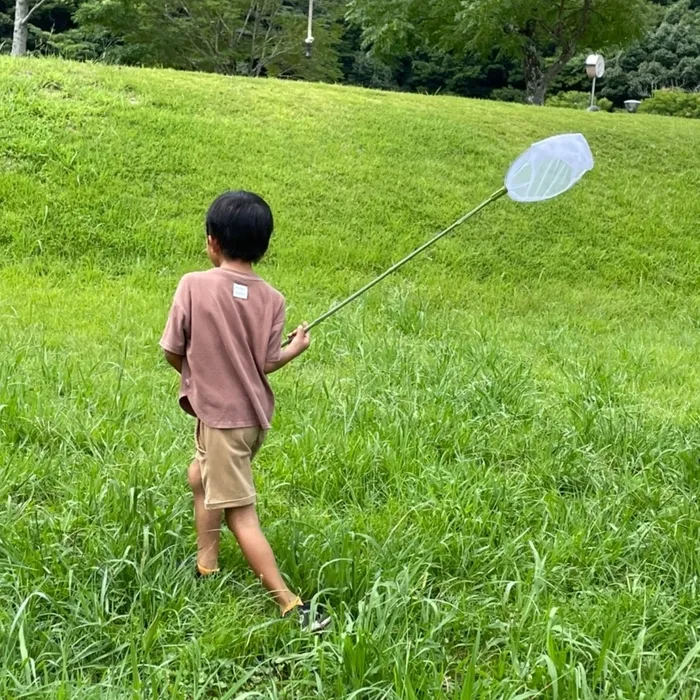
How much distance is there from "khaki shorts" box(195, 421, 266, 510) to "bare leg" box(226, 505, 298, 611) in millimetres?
46

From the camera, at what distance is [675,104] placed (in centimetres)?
2434

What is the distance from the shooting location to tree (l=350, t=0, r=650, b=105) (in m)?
19.2

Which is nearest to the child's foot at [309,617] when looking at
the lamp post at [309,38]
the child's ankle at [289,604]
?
the child's ankle at [289,604]

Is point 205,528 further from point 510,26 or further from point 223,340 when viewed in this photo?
point 510,26

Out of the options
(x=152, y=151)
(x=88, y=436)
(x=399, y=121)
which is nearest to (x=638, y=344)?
(x=88, y=436)

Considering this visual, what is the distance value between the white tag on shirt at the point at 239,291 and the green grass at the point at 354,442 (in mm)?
738

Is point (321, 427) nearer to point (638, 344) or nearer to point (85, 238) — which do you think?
point (638, 344)

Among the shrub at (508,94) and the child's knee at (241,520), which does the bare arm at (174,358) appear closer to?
the child's knee at (241,520)

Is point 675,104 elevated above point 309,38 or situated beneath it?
situated beneath

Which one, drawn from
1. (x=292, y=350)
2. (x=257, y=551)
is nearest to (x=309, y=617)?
(x=257, y=551)

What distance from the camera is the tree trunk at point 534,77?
68.2ft

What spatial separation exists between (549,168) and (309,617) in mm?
1548

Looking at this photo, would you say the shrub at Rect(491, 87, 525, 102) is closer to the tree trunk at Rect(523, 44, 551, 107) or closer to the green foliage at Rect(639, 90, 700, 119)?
the green foliage at Rect(639, 90, 700, 119)

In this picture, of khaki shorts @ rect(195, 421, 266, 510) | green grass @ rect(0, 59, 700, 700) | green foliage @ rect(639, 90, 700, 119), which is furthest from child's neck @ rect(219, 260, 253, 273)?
green foliage @ rect(639, 90, 700, 119)
